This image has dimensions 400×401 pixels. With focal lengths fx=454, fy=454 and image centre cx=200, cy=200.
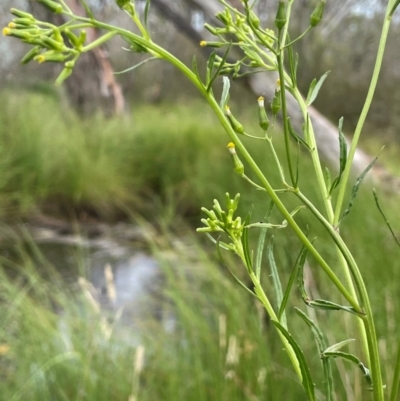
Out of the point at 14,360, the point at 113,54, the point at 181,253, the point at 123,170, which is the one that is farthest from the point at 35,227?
the point at 113,54

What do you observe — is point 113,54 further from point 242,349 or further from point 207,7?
point 242,349

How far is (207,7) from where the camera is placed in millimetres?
1841

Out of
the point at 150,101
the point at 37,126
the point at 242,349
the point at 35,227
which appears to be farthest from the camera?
the point at 150,101

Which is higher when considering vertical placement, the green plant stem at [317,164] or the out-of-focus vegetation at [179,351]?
the green plant stem at [317,164]

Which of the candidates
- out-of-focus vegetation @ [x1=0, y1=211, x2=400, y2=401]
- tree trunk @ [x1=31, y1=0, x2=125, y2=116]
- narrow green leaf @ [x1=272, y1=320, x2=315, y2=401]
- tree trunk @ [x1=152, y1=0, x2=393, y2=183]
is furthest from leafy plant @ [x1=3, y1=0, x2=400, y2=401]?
tree trunk @ [x1=31, y1=0, x2=125, y2=116]

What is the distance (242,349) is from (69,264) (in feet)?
4.72

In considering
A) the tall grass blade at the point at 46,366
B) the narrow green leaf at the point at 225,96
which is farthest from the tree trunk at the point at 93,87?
the narrow green leaf at the point at 225,96

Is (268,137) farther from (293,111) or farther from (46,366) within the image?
(293,111)

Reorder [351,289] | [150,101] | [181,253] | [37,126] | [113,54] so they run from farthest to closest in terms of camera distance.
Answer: [150,101]
[113,54]
[37,126]
[181,253]
[351,289]

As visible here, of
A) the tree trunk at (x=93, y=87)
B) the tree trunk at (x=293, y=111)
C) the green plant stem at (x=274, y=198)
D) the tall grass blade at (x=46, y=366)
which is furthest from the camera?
the tree trunk at (x=93, y=87)

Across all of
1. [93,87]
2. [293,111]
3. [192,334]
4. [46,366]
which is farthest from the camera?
[93,87]

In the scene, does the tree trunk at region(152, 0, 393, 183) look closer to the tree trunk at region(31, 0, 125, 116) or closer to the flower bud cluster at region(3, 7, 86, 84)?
the flower bud cluster at region(3, 7, 86, 84)

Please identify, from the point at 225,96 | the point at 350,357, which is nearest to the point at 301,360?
the point at 350,357

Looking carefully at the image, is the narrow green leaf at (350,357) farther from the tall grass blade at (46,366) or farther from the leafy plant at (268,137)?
the tall grass blade at (46,366)
